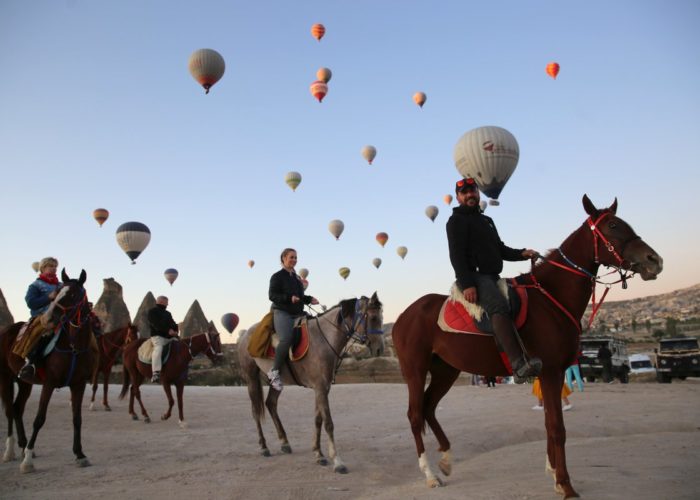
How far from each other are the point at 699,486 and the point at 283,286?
21.2 ft

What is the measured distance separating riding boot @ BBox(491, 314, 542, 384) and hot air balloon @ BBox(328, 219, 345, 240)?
45117 mm

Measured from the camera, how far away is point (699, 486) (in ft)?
18.0

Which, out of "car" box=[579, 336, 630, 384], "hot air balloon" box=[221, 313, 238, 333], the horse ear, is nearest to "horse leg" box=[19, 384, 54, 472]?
the horse ear

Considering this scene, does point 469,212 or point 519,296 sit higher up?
point 469,212

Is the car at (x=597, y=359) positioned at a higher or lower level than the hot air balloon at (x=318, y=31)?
lower

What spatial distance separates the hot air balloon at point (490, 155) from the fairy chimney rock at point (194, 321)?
43849mm

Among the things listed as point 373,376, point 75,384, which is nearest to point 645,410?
point 75,384

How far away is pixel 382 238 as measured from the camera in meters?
52.7

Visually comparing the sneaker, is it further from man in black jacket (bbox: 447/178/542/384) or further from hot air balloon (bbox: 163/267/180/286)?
hot air balloon (bbox: 163/267/180/286)

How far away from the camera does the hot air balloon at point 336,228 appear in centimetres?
5103

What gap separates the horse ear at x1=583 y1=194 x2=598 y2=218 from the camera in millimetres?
6250

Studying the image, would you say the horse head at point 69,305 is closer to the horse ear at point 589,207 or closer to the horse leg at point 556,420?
the horse leg at point 556,420

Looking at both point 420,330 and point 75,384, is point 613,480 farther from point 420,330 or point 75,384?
point 75,384

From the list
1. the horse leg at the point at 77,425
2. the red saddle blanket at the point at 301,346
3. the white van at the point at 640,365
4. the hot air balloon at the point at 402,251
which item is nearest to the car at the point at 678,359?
the white van at the point at 640,365
